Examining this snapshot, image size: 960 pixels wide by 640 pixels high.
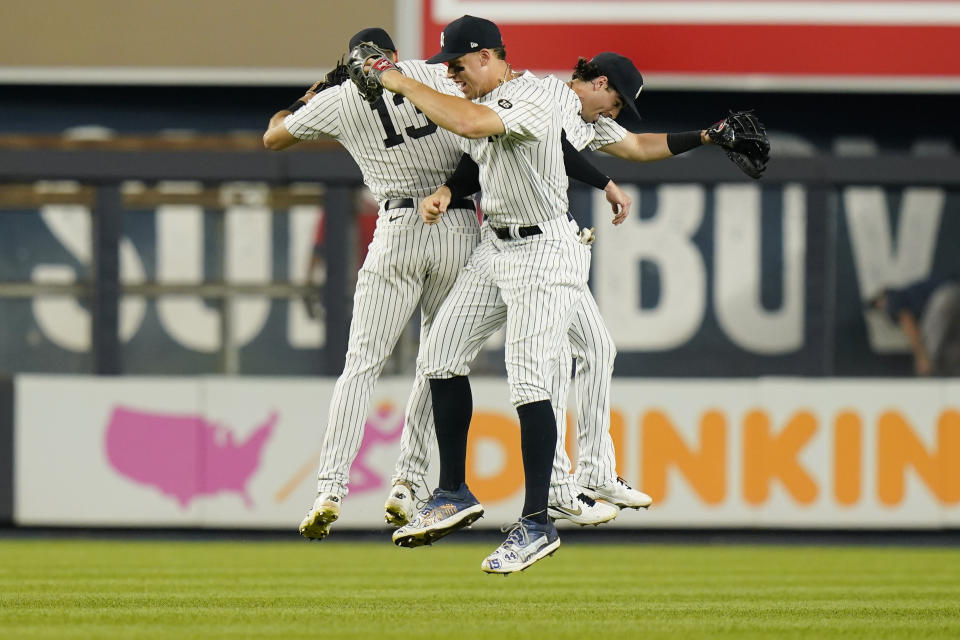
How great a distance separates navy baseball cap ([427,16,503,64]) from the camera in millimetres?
5336

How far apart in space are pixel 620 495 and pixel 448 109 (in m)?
1.66

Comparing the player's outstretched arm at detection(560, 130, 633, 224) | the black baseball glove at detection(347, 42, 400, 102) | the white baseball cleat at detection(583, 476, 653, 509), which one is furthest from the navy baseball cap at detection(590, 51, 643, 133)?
the white baseball cleat at detection(583, 476, 653, 509)

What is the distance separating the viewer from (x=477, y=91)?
5.52 metres

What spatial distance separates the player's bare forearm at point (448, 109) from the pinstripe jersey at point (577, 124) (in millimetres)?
412

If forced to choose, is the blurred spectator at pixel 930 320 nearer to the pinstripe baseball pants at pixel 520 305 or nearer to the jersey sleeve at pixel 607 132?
the jersey sleeve at pixel 607 132

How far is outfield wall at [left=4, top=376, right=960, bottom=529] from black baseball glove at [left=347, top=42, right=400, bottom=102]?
14.2 ft

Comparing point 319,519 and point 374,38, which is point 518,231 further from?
point 319,519

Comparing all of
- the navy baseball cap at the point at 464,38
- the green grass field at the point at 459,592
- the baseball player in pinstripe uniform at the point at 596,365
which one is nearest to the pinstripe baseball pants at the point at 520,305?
the baseball player in pinstripe uniform at the point at 596,365

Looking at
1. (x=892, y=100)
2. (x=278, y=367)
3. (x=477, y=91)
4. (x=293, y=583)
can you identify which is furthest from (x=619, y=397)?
(x=892, y=100)

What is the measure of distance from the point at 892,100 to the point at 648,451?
20.6ft

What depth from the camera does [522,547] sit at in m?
5.51

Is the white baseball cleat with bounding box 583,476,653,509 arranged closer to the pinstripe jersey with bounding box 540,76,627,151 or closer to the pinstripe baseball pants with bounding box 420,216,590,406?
the pinstripe baseball pants with bounding box 420,216,590,406

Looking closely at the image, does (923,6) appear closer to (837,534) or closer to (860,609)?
(837,534)

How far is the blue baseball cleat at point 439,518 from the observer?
567cm
